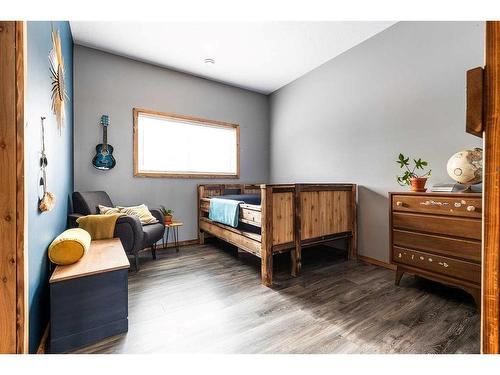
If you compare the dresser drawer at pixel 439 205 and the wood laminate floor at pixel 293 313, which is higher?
the dresser drawer at pixel 439 205

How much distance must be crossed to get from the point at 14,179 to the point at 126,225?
151 centimetres

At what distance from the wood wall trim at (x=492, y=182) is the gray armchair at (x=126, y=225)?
2454mm

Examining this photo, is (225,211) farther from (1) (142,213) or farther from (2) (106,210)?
(2) (106,210)

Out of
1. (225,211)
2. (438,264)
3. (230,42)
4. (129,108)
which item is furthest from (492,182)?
(129,108)

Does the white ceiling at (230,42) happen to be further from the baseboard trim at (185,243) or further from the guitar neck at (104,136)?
the baseboard trim at (185,243)

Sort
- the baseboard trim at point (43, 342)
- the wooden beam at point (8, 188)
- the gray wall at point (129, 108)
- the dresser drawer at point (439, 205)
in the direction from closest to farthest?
the wooden beam at point (8, 188)
the baseboard trim at point (43, 342)
the dresser drawer at point (439, 205)
the gray wall at point (129, 108)

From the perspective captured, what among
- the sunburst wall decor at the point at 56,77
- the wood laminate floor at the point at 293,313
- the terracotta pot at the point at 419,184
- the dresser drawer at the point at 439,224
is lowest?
the wood laminate floor at the point at 293,313

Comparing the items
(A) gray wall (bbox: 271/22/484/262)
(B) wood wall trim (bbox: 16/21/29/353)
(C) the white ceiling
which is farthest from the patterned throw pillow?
(A) gray wall (bbox: 271/22/484/262)

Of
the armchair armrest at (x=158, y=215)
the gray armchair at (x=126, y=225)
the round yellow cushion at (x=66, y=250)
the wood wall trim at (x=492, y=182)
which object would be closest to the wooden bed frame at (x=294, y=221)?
the armchair armrest at (x=158, y=215)

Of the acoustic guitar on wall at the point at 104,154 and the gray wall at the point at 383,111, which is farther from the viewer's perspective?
the acoustic guitar on wall at the point at 104,154

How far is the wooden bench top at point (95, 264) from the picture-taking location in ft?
4.39

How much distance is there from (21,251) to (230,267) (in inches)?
75.8

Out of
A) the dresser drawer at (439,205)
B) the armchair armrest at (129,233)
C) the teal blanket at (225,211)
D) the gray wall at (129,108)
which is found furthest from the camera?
the gray wall at (129,108)

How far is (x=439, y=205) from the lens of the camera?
1812 millimetres
